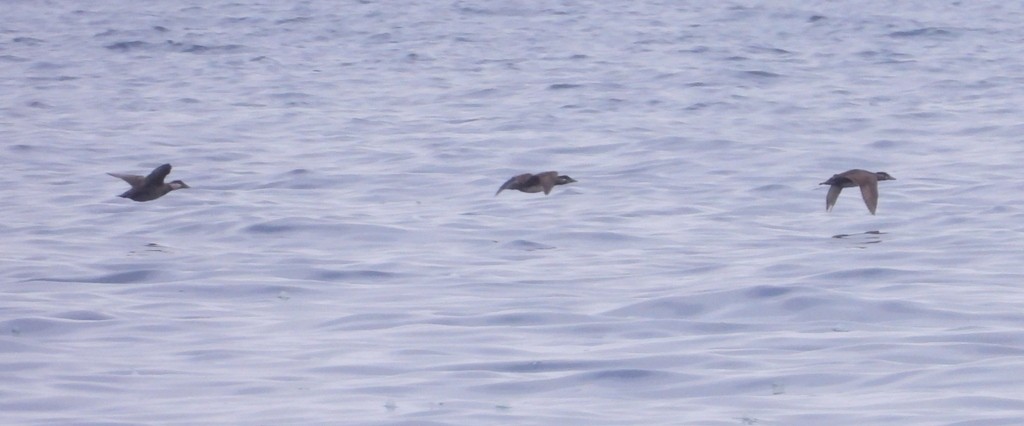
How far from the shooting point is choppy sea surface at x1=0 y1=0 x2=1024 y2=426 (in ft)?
29.5

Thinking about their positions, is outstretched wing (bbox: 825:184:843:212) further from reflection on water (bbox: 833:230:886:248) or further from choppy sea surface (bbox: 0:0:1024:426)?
reflection on water (bbox: 833:230:886:248)

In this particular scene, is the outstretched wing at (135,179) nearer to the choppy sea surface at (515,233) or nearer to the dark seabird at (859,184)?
the choppy sea surface at (515,233)

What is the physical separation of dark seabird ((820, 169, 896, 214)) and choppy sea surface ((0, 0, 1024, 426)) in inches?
10.3

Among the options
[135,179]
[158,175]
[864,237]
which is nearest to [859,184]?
[864,237]

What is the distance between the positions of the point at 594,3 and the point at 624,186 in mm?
21282

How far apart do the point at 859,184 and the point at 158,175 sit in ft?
19.3

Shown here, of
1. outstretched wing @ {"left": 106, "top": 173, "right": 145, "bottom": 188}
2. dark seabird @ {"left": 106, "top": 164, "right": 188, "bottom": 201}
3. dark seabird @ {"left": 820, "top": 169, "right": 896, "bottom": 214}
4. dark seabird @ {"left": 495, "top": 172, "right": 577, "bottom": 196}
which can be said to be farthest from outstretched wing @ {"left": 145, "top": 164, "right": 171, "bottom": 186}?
dark seabird @ {"left": 820, "top": 169, "right": 896, "bottom": 214}

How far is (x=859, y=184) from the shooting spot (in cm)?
1455

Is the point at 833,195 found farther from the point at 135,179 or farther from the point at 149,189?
the point at 135,179

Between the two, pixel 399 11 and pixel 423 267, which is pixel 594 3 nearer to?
pixel 399 11

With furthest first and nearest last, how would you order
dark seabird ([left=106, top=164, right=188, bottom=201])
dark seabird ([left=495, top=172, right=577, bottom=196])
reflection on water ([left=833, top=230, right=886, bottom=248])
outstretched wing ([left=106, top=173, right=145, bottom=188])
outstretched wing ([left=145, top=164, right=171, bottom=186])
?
outstretched wing ([left=106, top=173, right=145, bottom=188]), dark seabird ([left=495, top=172, right=577, bottom=196]), dark seabird ([left=106, top=164, right=188, bottom=201]), outstretched wing ([left=145, top=164, right=171, bottom=186]), reflection on water ([left=833, top=230, right=886, bottom=248])

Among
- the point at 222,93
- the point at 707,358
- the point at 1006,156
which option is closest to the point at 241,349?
the point at 707,358

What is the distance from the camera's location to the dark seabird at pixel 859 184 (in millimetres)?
14328

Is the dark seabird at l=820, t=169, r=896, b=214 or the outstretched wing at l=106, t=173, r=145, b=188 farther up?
the dark seabird at l=820, t=169, r=896, b=214
